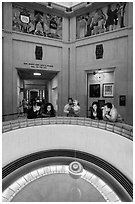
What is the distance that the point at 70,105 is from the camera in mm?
5164

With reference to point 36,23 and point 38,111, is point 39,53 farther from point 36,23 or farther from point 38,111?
point 38,111

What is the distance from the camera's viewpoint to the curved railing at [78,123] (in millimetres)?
2945

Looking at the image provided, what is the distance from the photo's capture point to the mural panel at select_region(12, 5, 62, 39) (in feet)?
24.6

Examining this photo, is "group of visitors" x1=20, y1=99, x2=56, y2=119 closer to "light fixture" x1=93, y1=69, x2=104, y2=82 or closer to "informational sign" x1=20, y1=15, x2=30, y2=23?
"light fixture" x1=93, y1=69, x2=104, y2=82

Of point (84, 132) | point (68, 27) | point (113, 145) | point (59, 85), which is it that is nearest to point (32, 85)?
point (59, 85)

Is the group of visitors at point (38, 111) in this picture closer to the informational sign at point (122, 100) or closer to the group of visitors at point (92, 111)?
the group of visitors at point (92, 111)

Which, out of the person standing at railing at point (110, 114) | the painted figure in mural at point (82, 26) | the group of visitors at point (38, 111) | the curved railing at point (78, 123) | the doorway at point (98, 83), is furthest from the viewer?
the painted figure in mural at point (82, 26)

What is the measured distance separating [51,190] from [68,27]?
8.30 meters

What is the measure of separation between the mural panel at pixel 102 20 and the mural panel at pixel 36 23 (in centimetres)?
125

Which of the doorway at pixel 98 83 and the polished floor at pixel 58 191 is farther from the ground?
the doorway at pixel 98 83

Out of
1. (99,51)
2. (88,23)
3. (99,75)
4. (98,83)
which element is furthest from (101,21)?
(98,83)

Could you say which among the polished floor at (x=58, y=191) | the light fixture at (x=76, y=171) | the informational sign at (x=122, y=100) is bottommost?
the polished floor at (x=58, y=191)

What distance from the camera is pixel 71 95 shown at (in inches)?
341

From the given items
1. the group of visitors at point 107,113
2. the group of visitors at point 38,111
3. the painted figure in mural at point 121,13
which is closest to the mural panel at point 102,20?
the painted figure in mural at point 121,13
